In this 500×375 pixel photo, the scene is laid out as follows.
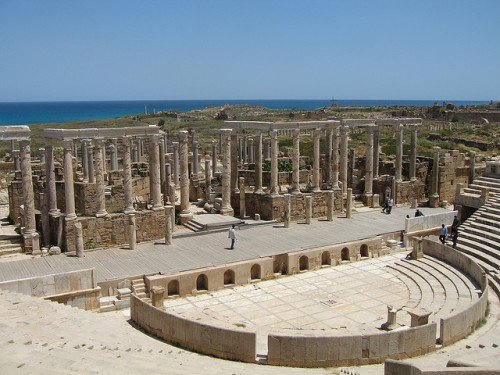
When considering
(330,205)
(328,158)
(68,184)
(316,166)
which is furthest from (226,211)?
(328,158)

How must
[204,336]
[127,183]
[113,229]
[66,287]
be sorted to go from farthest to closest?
[127,183]
[113,229]
[66,287]
[204,336]

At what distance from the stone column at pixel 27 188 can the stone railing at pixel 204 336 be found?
846 centimetres

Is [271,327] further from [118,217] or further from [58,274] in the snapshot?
[118,217]

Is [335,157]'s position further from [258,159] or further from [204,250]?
[204,250]

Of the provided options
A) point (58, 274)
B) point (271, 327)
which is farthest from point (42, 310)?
point (271, 327)

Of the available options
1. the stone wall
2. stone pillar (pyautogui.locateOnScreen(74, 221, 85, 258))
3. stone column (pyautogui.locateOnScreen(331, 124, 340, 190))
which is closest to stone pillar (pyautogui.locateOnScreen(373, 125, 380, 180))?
stone column (pyautogui.locateOnScreen(331, 124, 340, 190))

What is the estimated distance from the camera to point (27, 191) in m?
21.6

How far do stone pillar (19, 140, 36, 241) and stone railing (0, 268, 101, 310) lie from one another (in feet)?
14.9

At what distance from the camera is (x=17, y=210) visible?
25.7 m

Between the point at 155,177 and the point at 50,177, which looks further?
the point at 155,177

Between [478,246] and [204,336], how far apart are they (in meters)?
13.4

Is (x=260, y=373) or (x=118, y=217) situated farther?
(x=118, y=217)

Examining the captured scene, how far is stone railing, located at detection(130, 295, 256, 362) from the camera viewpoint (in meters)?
13.8

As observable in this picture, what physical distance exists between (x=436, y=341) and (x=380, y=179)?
18770 mm
